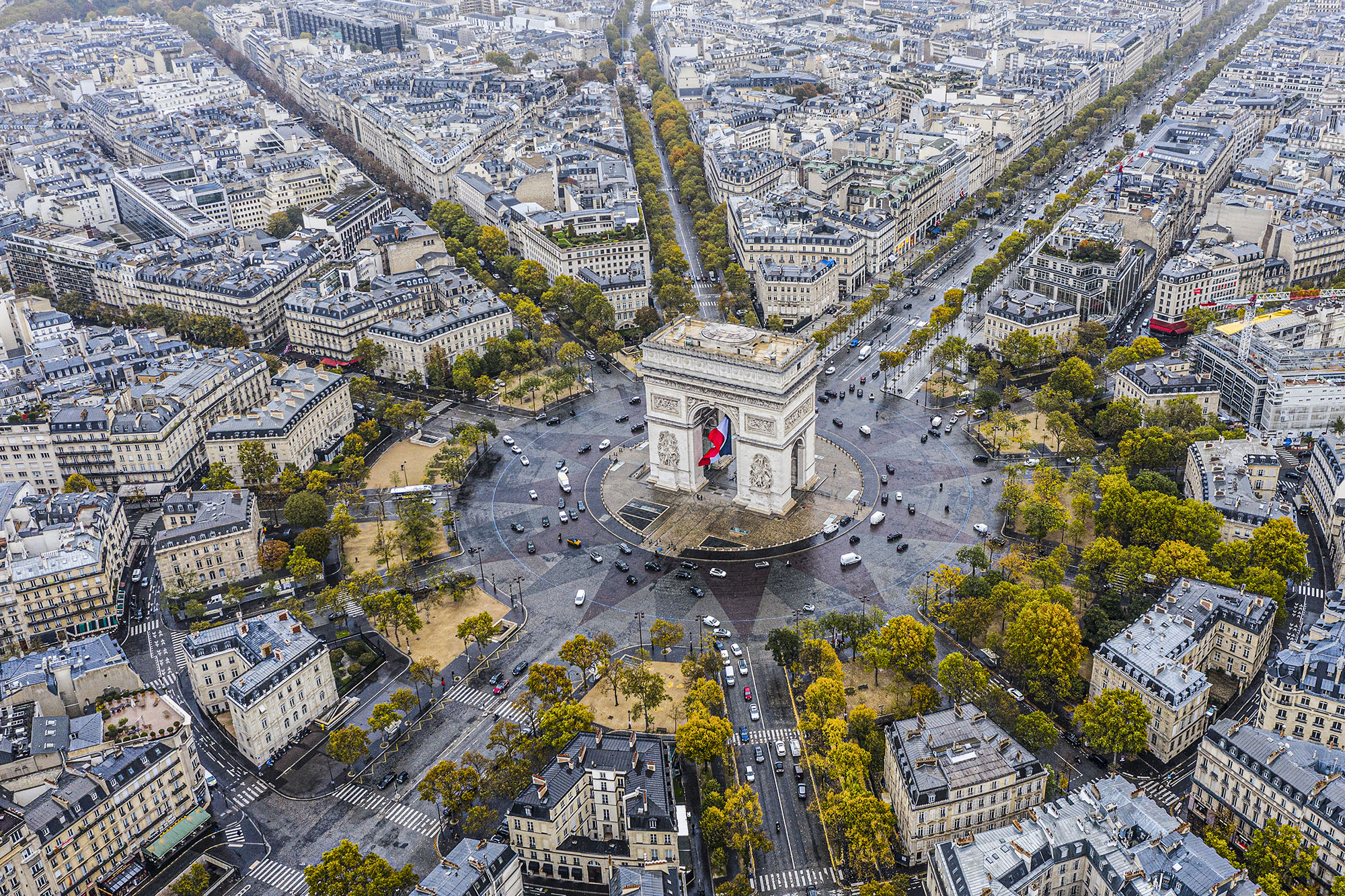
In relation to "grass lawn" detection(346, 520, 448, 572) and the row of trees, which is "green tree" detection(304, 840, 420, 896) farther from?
"grass lawn" detection(346, 520, 448, 572)

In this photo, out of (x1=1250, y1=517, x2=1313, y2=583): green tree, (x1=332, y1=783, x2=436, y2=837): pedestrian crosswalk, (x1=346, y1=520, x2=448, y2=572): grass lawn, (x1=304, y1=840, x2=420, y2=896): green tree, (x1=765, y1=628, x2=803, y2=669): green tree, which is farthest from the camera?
(x1=346, y1=520, x2=448, y2=572): grass lawn

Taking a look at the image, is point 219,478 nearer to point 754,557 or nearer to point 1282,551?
Result: point 754,557

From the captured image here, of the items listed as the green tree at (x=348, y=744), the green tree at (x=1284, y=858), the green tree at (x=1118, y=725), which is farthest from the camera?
the green tree at (x=348, y=744)

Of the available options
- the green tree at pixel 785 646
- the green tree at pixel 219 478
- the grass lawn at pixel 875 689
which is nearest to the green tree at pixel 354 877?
the green tree at pixel 785 646

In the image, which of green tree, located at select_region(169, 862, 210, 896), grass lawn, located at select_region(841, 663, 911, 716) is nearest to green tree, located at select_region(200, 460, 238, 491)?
green tree, located at select_region(169, 862, 210, 896)

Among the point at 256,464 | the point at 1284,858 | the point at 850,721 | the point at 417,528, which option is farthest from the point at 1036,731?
the point at 256,464

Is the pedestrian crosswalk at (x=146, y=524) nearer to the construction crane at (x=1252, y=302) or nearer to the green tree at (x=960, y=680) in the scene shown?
the green tree at (x=960, y=680)

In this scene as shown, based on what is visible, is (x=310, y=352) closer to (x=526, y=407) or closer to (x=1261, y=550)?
(x=526, y=407)
